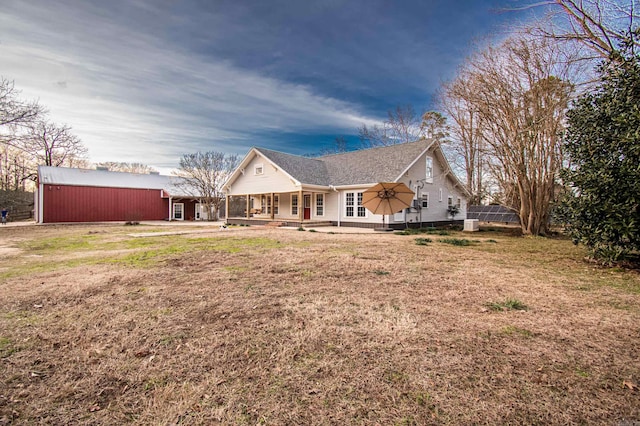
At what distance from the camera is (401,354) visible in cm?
268

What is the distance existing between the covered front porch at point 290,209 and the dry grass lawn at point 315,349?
1344 centimetres

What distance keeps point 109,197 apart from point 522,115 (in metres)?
31.0

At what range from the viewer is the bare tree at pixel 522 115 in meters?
12.3

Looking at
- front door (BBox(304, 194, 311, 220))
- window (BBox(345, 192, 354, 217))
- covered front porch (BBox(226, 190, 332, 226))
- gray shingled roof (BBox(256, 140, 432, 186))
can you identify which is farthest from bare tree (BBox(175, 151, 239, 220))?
window (BBox(345, 192, 354, 217))

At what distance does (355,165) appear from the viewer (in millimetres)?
20375

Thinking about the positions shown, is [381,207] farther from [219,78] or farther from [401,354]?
[401,354]

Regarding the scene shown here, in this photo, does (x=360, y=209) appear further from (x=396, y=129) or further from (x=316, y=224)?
(x=396, y=129)

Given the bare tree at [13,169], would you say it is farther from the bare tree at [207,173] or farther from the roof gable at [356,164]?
the roof gable at [356,164]

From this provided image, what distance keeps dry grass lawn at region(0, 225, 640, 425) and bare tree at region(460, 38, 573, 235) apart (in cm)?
1007

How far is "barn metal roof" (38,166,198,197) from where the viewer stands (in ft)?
80.3

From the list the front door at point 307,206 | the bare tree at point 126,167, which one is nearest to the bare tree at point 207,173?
the front door at point 307,206

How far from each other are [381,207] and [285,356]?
12733 millimetres

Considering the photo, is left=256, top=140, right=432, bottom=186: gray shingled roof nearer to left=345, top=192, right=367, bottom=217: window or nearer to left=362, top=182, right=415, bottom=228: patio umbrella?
left=345, top=192, right=367, bottom=217: window

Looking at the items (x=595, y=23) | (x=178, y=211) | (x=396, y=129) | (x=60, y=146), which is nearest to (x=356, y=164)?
(x=396, y=129)
